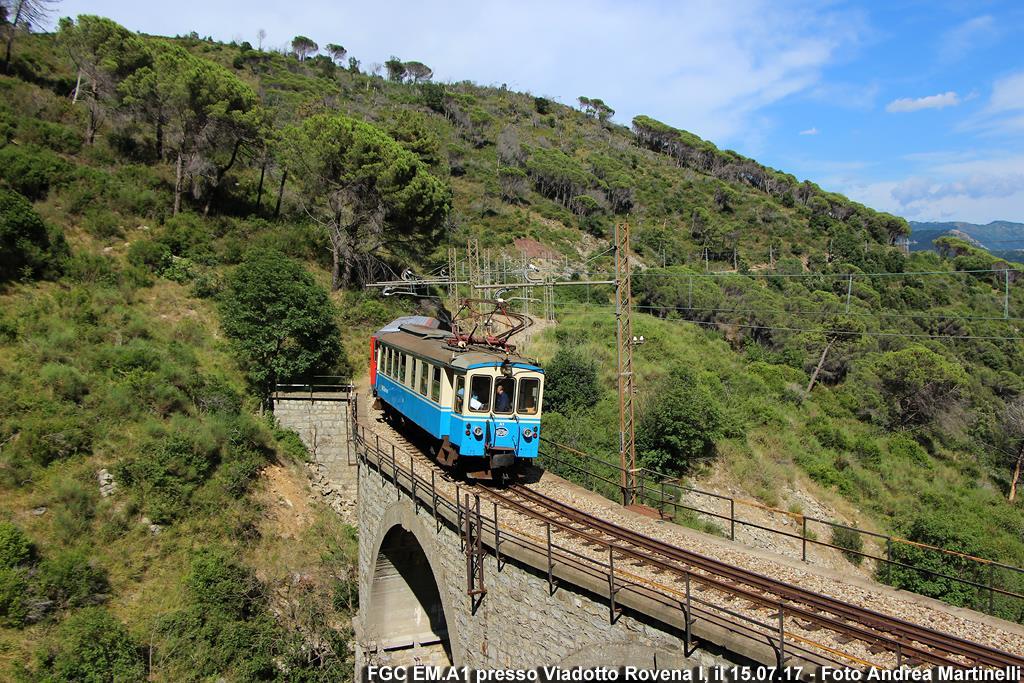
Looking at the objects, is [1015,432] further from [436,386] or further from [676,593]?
[436,386]

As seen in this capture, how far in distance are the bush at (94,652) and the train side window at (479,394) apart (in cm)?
972

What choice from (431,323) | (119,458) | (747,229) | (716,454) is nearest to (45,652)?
(119,458)

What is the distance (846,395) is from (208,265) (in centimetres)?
3440

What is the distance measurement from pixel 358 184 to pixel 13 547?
19.8 m

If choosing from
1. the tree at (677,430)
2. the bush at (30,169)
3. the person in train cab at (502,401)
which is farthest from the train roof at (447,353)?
the bush at (30,169)

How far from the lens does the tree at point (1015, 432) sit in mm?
25625

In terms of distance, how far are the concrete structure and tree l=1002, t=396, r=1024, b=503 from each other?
25.4 meters

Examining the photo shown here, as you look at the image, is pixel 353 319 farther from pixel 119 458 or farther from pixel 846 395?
pixel 846 395

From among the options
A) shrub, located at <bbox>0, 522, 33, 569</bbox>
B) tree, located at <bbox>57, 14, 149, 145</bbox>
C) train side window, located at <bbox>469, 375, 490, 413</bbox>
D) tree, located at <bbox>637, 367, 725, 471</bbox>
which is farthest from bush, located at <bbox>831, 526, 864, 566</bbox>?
tree, located at <bbox>57, 14, 149, 145</bbox>

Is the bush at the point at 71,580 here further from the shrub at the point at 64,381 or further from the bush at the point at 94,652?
the shrub at the point at 64,381

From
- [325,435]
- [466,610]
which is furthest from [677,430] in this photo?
[466,610]

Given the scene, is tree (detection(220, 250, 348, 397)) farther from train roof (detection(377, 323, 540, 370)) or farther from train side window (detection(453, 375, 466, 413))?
train side window (detection(453, 375, 466, 413))

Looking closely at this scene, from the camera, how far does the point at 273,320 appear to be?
22594 millimetres

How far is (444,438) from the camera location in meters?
13.6
